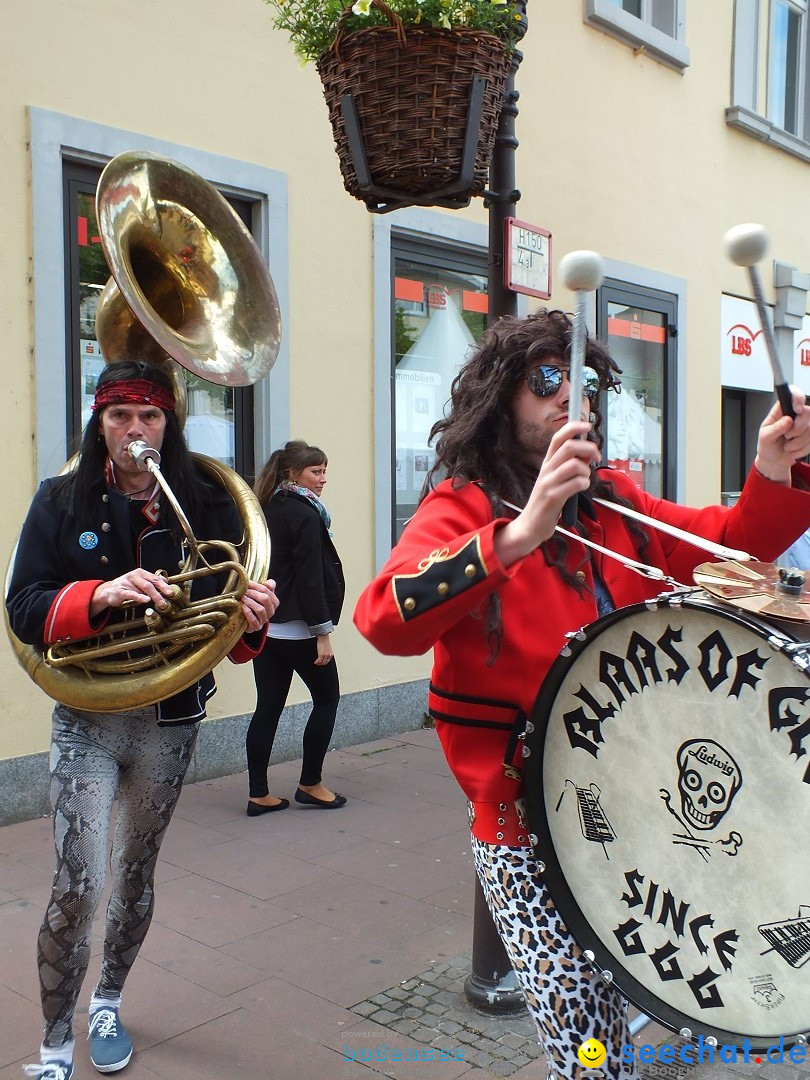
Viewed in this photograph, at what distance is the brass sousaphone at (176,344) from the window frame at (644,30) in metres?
5.99

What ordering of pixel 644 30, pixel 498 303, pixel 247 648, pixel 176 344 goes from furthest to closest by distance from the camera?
pixel 644 30 → pixel 498 303 → pixel 247 648 → pixel 176 344

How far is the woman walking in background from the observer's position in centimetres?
495

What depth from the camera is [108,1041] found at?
280cm

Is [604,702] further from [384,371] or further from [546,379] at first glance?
[384,371]

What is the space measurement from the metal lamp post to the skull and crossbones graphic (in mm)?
1526

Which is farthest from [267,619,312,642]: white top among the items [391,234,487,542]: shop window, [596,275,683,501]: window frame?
[596,275,683,501]: window frame

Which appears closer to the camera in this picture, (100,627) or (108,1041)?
(100,627)

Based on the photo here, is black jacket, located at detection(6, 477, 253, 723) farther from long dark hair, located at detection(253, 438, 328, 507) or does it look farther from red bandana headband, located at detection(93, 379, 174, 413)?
long dark hair, located at detection(253, 438, 328, 507)

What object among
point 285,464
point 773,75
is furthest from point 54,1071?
point 773,75

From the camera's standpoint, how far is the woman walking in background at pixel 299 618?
4949 mm

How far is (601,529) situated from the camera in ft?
6.75

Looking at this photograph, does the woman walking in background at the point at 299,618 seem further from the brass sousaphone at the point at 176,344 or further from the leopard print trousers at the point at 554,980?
the leopard print trousers at the point at 554,980

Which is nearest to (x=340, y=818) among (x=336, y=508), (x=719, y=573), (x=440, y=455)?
(x=336, y=508)

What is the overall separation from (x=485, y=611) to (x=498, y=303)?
1827 millimetres
